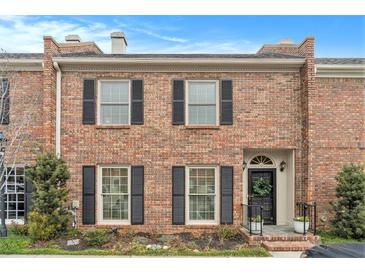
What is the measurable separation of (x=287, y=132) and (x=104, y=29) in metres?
8.71

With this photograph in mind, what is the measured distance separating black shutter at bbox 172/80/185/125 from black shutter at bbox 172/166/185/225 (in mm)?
1542

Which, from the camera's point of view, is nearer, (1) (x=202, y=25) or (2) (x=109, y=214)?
(2) (x=109, y=214)

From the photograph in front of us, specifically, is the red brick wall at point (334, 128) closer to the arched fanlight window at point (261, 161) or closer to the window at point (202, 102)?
the arched fanlight window at point (261, 161)

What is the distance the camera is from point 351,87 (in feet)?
36.7

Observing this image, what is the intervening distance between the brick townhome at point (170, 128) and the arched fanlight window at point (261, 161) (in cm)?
76

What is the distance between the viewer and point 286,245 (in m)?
9.04

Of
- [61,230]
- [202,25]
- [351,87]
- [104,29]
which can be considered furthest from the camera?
[104,29]

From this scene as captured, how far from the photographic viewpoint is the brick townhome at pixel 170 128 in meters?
10.7

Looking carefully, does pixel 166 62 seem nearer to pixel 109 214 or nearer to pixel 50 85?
pixel 50 85

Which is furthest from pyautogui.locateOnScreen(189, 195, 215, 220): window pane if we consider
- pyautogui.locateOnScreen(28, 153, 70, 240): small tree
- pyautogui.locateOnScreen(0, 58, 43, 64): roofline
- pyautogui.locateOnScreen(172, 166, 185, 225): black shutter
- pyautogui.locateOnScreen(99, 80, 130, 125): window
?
pyautogui.locateOnScreen(0, 58, 43, 64): roofline

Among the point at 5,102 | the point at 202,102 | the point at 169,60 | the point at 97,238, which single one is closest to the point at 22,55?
the point at 5,102

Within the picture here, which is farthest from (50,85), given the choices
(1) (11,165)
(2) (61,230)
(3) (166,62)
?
(2) (61,230)

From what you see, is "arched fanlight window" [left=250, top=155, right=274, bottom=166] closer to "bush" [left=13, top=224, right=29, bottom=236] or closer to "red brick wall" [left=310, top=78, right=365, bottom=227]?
"red brick wall" [left=310, top=78, right=365, bottom=227]

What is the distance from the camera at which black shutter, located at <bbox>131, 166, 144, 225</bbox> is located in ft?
34.9
